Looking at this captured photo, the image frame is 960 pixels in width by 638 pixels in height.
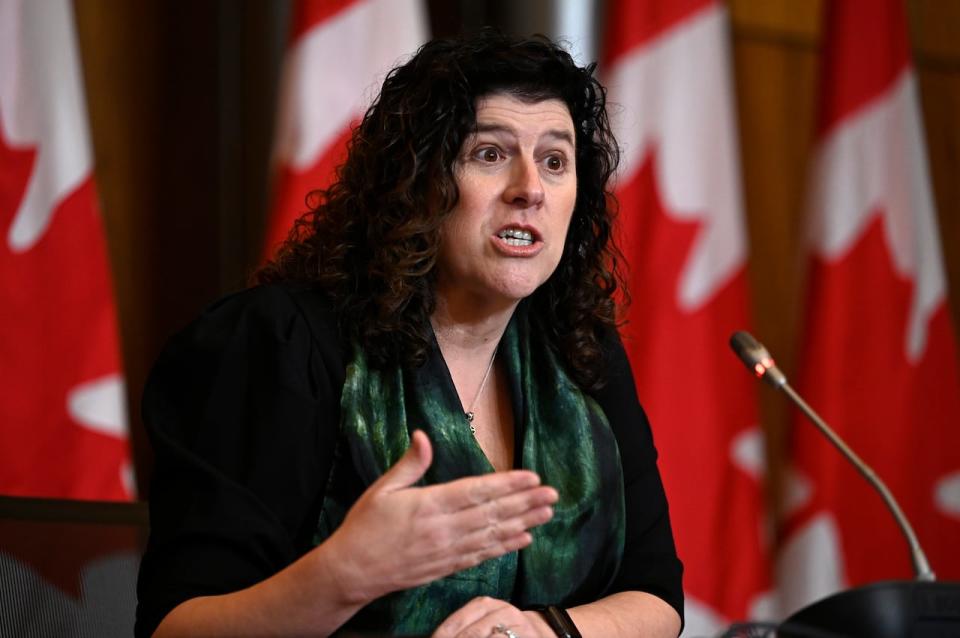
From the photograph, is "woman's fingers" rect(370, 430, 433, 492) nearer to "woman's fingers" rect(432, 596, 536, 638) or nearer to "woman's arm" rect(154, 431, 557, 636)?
"woman's arm" rect(154, 431, 557, 636)

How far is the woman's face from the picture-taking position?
1.71 meters

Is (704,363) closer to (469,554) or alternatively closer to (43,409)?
(43,409)

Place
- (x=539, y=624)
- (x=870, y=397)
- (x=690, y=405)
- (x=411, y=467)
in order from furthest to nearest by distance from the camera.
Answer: (x=870, y=397) → (x=690, y=405) → (x=539, y=624) → (x=411, y=467)

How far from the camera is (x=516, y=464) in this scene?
69.5 inches

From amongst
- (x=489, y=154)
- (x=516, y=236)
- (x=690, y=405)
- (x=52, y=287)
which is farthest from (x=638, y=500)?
(x=52, y=287)

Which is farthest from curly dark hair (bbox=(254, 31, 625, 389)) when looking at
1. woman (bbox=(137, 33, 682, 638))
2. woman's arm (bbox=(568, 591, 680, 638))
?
woman's arm (bbox=(568, 591, 680, 638))

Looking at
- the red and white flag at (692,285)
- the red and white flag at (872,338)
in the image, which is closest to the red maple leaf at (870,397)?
the red and white flag at (872,338)

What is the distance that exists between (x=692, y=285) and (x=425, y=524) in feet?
6.78

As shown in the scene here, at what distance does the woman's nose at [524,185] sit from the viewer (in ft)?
5.55

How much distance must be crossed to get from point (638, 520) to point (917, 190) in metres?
1.99

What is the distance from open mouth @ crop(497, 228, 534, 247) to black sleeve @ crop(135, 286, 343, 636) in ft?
0.92

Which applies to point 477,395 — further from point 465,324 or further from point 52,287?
point 52,287

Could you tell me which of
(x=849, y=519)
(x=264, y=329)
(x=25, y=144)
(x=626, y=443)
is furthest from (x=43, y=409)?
(x=849, y=519)

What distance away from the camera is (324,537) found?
63.1 inches
